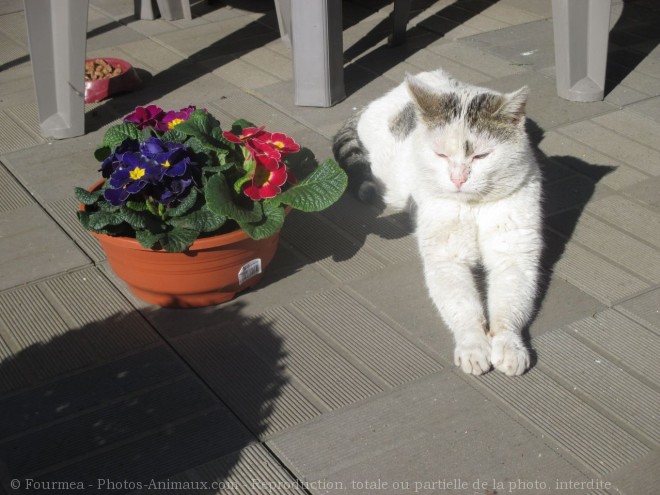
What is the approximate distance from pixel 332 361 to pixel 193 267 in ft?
2.32

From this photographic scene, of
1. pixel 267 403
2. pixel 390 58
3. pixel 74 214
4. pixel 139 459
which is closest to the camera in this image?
pixel 139 459

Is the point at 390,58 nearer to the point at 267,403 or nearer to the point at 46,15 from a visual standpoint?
the point at 46,15

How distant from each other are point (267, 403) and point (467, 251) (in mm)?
1235

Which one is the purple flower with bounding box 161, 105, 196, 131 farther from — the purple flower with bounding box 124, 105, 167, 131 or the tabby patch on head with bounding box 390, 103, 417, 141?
the tabby patch on head with bounding box 390, 103, 417, 141

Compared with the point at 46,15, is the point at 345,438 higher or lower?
lower

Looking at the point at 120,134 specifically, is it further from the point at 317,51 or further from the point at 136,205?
the point at 317,51

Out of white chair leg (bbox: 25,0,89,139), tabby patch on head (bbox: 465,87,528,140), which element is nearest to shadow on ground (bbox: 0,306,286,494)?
tabby patch on head (bbox: 465,87,528,140)

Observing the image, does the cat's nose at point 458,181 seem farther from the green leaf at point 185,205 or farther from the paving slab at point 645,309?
the green leaf at point 185,205

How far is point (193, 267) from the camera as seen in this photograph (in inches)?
130

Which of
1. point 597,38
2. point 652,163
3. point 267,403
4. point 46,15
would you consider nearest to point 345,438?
point 267,403

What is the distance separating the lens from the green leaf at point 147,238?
10.2ft

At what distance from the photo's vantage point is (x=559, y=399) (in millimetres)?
3031

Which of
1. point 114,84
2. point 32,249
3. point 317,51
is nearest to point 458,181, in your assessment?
point 32,249

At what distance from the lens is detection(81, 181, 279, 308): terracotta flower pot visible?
325cm
